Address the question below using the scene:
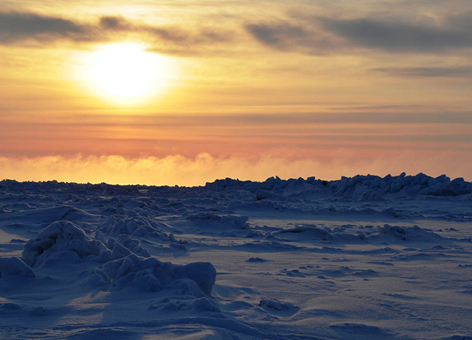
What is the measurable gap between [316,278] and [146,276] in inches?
66.0

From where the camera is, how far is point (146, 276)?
11.4 ft

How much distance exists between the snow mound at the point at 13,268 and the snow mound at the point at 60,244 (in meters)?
0.63

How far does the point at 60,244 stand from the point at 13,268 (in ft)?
2.60

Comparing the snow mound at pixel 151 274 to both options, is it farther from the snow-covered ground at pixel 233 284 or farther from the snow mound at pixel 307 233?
the snow mound at pixel 307 233

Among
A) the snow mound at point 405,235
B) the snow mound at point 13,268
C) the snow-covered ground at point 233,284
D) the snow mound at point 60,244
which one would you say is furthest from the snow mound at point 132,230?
the snow mound at point 405,235

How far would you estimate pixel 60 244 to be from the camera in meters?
4.50

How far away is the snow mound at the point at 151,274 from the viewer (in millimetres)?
3457

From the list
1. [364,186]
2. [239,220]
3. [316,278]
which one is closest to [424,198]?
[364,186]

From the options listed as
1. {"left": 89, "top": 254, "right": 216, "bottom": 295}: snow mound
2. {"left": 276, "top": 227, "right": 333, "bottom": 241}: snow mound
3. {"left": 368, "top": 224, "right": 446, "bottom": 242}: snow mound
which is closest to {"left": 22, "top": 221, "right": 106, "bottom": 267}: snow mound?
→ {"left": 89, "top": 254, "right": 216, "bottom": 295}: snow mound

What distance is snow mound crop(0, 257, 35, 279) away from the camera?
3.70 m

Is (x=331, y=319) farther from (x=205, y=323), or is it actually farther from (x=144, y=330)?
(x=144, y=330)

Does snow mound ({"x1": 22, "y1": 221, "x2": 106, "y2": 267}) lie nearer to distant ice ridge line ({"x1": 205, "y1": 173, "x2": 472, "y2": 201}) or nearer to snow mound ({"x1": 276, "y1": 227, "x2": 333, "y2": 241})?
snow mound ({"x1": 276, "y1": 227, "x2": 333, "y2": 241})

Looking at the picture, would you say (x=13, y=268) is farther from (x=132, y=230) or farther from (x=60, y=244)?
(x=132, y=230)

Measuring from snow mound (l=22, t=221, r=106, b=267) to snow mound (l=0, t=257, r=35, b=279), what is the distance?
2.08 ft
